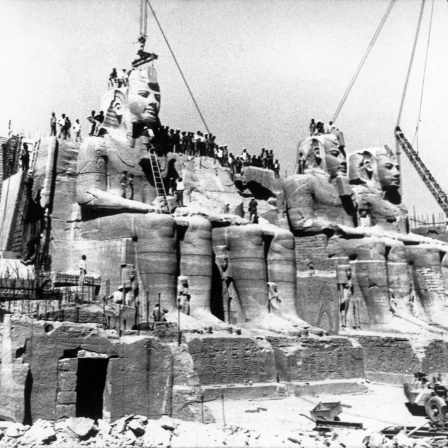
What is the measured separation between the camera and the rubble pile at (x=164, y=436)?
31.2 ft

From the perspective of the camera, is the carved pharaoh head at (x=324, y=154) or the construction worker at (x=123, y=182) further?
the carved pharaoh head at (x=324, y=154)

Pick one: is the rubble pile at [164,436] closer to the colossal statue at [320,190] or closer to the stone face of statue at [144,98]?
the stone face of statue at [144,98]

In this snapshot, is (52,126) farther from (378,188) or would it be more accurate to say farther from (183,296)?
(378,188)

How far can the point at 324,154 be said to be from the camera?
22531 mm

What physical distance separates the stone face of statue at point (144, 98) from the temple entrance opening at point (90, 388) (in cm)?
766

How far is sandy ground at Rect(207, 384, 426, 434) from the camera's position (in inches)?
469

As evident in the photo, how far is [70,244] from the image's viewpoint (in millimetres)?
16781

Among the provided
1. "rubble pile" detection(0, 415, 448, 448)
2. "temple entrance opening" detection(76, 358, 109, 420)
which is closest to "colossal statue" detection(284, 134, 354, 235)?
"temple entrance opening" detection(76, 358, 109, 420)

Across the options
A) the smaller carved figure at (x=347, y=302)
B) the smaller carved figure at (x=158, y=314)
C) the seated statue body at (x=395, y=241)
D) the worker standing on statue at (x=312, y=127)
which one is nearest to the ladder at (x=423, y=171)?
the seated statue body at (x=395, y=241)

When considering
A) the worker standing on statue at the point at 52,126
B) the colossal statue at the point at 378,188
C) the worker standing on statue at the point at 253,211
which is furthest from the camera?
the colossal statue at the point at 378,188

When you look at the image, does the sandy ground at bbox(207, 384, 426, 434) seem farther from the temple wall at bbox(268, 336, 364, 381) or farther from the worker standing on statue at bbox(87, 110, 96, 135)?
the worker standing on statue at bbox(87, 110, 96, 135)

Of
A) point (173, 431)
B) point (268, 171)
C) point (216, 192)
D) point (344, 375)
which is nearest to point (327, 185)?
point (268, 171)

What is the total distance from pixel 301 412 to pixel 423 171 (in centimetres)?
2377

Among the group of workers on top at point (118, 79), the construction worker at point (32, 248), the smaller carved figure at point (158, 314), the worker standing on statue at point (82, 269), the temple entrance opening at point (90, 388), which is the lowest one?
the temple entrance opening at point (90, 388)
